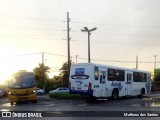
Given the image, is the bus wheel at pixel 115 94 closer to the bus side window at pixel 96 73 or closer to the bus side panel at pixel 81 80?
the bus side window at pixel 96 73

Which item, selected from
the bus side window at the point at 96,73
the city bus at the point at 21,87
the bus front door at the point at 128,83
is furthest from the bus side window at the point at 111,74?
the city bus at the point at 21,87

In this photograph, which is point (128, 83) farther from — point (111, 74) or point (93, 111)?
point (93, 111)

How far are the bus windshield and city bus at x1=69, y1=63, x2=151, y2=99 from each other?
3358 mm

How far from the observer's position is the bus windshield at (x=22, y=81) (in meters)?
32.8

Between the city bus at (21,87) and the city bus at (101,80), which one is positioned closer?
the city bus at (101,80)

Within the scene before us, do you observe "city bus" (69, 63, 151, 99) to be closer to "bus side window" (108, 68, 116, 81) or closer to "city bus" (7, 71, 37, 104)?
"bus side window" (108, 68, 116, 81)

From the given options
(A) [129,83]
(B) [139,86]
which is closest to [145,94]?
(B) [139,86]

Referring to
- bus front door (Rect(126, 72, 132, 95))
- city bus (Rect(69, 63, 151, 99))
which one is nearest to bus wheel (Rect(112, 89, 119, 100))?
city bus (Rect(69, 63, 151, 99))

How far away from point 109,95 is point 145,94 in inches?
470

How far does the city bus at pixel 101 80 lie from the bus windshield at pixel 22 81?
11.0 ft

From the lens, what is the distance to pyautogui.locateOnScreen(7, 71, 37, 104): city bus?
3231 cm

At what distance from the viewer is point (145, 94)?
148ft

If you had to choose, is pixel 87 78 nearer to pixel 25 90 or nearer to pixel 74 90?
pixel 74 90

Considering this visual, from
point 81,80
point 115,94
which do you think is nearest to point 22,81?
point 81,80
